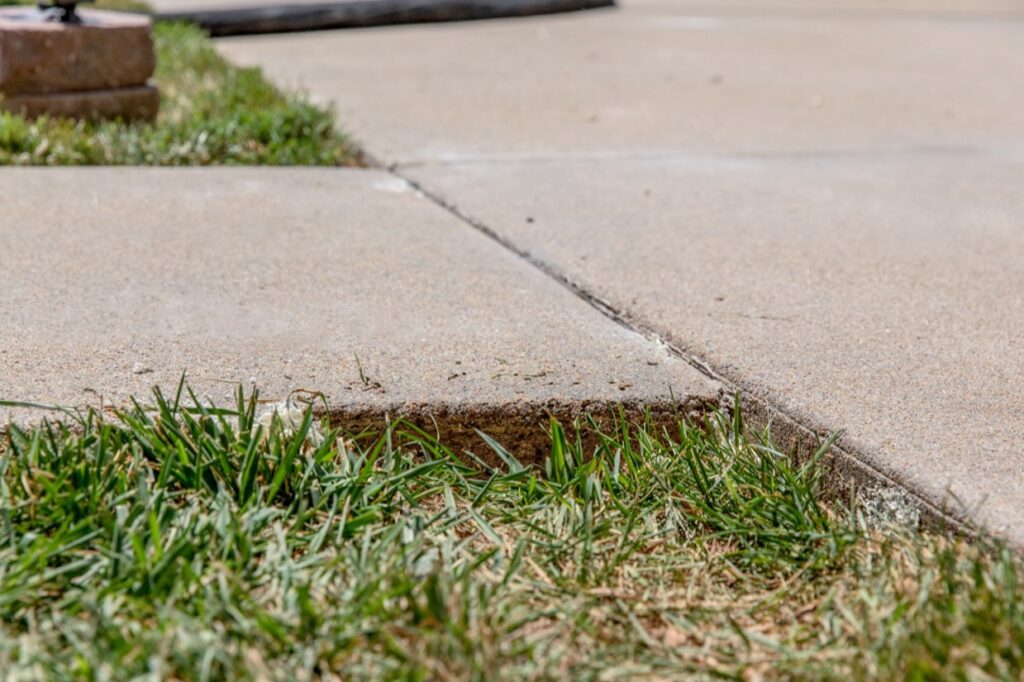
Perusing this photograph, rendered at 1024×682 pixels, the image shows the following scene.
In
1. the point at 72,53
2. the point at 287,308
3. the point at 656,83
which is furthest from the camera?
the point at 656,83

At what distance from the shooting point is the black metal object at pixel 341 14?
7141mm

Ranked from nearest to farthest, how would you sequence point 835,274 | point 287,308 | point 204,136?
point 287,308 → point 835,274 → point 204,136

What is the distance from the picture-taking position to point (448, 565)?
5.77 feet

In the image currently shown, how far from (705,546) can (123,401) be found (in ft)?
3.15

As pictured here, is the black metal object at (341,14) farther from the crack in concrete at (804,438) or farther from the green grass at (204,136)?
the crack in concrete at (804,438)

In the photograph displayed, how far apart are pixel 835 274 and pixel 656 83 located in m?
2.98

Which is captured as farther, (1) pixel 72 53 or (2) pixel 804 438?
(1) pixel 72 53

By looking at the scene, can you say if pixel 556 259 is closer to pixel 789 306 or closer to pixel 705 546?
pixel 789 306

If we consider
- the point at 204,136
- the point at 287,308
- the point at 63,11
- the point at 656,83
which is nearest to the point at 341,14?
the point at 656,83

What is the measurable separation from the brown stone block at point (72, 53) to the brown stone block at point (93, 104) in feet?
0.10

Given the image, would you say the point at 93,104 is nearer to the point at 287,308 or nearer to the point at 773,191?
the point at 287,308

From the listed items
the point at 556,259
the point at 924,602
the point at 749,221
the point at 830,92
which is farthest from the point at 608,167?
the point at 924,602

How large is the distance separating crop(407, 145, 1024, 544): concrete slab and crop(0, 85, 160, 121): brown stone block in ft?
3.70

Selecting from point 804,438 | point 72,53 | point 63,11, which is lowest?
point 804,438
